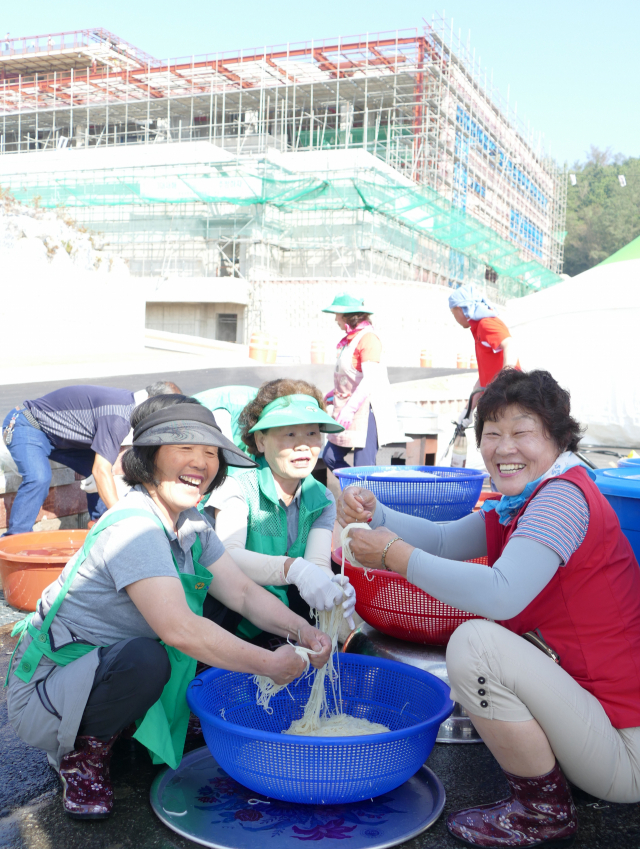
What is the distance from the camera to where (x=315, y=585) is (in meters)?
2.74

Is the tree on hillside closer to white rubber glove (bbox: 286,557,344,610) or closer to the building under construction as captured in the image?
the building under construction

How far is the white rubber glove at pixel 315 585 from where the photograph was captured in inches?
107

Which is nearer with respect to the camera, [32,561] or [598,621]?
[598,621]

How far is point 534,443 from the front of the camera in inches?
90.4

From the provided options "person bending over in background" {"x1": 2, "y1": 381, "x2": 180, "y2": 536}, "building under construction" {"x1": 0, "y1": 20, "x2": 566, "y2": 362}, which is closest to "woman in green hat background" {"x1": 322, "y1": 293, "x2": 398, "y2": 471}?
"person bending over in background" {"x1": 2, "y1": 381, "x2": 180, "y2": 536}

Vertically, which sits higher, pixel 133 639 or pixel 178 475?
pixel 178 475

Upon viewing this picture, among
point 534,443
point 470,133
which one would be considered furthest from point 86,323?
point 470,133

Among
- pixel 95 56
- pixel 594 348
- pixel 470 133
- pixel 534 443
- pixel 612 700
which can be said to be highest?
pixel 95 56

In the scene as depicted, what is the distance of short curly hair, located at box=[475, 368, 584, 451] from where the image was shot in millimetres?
2307

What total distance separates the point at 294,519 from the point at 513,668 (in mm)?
1463

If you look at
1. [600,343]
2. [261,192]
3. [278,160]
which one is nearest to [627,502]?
[600,343]

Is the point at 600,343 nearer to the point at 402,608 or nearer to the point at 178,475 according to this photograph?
the point at 402,608

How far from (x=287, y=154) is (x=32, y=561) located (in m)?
36.7

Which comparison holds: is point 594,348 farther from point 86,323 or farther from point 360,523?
point 86,323
